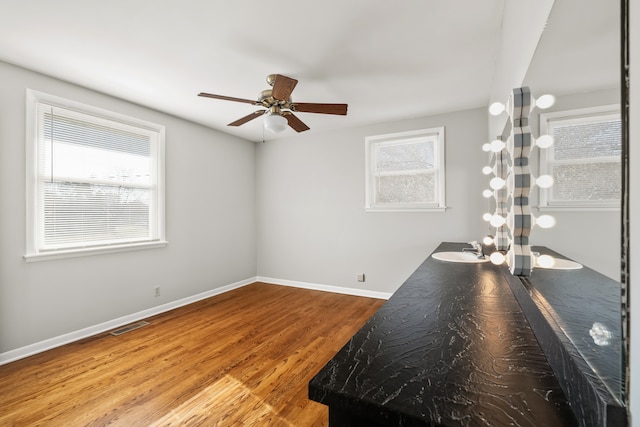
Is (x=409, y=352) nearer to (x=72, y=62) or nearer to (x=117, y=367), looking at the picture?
(x=117, y=367)

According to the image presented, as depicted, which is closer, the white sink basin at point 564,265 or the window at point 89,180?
the white sink basin at point 564,265

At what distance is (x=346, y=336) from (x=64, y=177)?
10.1ft

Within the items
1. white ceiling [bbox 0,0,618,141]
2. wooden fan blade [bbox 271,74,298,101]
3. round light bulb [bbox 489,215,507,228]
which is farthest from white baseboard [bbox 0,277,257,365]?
round light bulb [bbox 489,215,507,228]

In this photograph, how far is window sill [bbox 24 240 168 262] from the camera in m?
2.55

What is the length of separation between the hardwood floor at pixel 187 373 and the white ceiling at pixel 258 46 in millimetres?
2453

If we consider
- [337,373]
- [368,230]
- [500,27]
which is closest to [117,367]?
[337,373]

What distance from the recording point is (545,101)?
0.88 meters

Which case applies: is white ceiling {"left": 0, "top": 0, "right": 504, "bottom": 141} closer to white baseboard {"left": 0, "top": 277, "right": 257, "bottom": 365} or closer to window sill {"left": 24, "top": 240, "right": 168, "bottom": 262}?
window sill {"left": 24, "top": 240, "right": 168, "bottom": 262}

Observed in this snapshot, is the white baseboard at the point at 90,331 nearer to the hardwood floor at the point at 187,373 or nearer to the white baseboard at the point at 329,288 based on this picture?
the hardwood floor at the point at 187,373

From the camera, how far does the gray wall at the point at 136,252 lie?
243 cm

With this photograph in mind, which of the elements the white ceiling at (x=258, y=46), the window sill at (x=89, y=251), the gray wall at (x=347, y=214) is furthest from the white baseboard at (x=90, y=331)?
the white ceiling at (x=258, y=46)

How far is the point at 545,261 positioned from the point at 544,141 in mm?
385

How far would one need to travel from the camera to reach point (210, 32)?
204 centimetres
